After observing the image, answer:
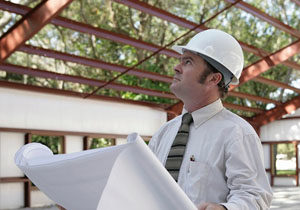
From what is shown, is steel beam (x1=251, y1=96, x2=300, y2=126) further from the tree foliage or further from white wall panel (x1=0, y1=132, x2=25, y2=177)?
white wall panel (x1=0, y1=132, x2=25, y2=177)

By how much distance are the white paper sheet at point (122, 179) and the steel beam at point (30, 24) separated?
745 cm

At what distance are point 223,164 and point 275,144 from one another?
19464mm

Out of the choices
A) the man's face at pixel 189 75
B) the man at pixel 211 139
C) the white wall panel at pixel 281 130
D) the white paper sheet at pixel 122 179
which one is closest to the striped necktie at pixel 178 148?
the man at pixel 211 139

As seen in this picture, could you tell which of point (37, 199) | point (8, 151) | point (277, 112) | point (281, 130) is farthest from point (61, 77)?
point (281, 130)

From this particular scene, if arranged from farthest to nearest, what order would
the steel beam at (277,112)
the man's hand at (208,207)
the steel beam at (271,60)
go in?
the steel beam at (277,112), the steel beam at (271,60), the man's hand at (208,207)

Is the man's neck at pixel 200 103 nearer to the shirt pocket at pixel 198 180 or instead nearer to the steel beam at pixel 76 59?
the shirt pocket at pixel 198 180

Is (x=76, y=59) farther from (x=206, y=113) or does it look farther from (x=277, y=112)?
(x=277, y=112)

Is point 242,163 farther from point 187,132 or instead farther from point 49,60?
point 49,60

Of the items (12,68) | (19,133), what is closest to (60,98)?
(19,133)

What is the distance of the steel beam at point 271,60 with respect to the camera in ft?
43.7

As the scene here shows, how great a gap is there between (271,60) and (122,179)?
43.4ft

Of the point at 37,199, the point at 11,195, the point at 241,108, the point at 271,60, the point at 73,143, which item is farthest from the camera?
the point at 241,108

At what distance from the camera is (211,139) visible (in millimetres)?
1852

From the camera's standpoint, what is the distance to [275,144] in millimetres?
20547
